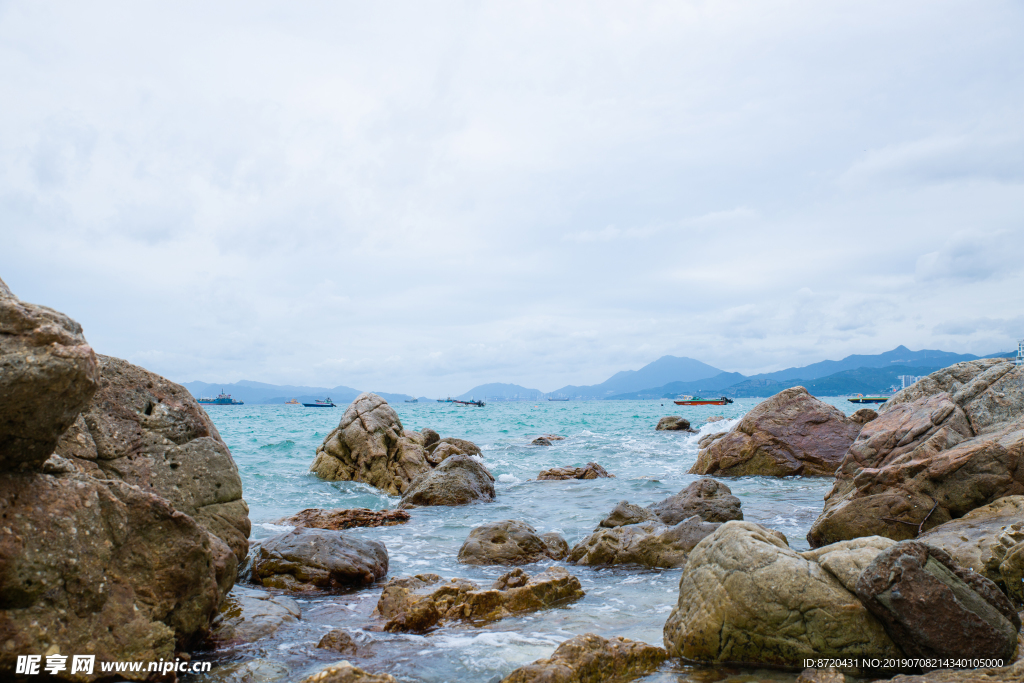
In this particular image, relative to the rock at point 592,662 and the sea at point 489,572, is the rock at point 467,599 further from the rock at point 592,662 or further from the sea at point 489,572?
the rock at point 592,662

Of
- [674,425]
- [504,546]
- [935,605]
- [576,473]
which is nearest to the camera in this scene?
[935,605]

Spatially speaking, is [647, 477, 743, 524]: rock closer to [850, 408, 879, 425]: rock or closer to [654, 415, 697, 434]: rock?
[850, 408, 879, 425]: rock

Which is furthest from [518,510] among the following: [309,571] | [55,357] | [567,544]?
[55,357]

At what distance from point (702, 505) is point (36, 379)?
9.93 metres

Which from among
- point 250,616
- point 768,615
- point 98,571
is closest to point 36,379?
point 98,571

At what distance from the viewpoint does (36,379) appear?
3.60m

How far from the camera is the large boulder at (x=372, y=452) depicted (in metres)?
17.4

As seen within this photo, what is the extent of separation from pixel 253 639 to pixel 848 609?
5250 millimetres

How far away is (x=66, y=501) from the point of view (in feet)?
13.7

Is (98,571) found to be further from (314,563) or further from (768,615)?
(768,615)

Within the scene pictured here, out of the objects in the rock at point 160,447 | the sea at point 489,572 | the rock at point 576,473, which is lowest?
the rock at point 576,473

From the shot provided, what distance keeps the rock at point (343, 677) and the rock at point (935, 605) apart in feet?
12.5

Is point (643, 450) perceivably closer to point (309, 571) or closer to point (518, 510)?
point (518, 510)

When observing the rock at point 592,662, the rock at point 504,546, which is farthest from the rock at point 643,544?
the rock at point 592,662
